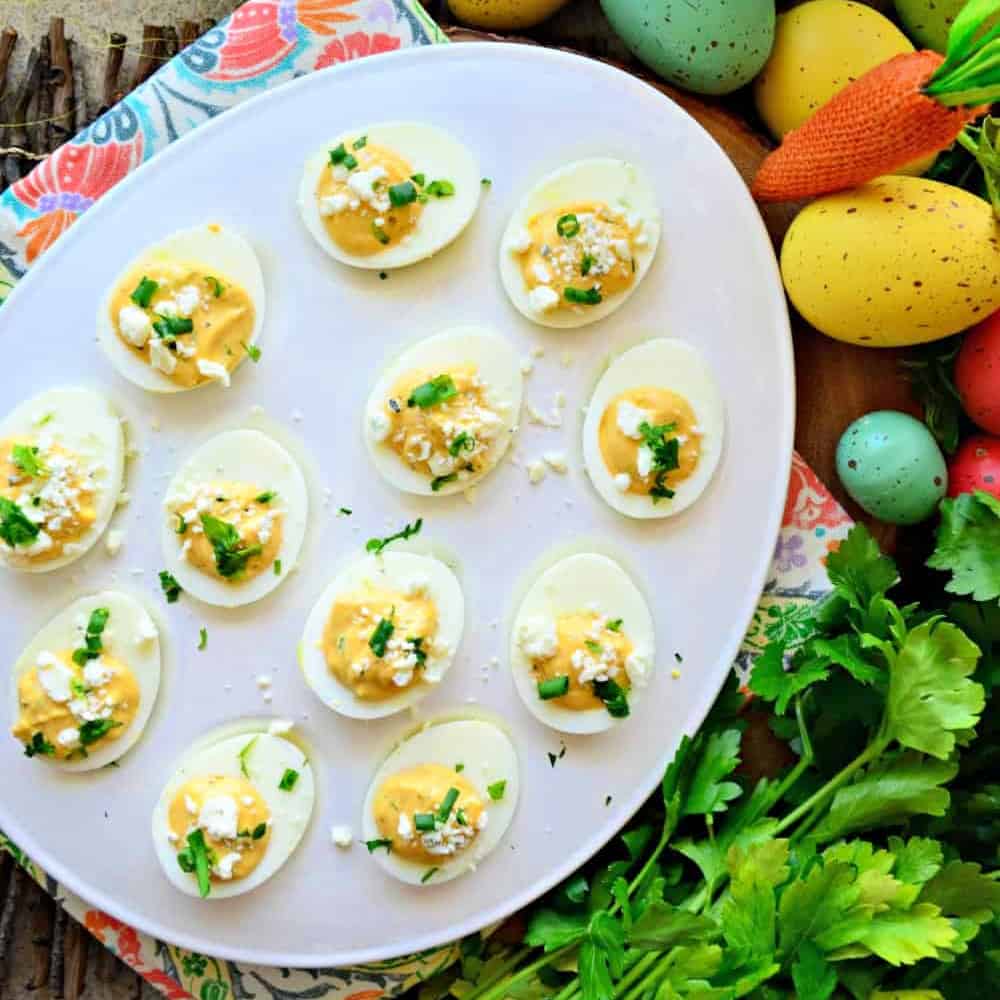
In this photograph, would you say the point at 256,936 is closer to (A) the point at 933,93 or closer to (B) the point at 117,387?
(B) the point at 117,387

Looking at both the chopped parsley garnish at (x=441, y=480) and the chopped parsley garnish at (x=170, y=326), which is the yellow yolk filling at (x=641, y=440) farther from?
the chopped parsley garnish at (x=170, y=326)

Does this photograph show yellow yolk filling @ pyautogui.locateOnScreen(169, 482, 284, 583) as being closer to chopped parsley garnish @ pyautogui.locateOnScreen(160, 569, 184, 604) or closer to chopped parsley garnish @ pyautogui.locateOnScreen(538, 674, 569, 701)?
chopped parsley garnish @ pyautogui.locateOnScreen(160, 569, 184, 604)

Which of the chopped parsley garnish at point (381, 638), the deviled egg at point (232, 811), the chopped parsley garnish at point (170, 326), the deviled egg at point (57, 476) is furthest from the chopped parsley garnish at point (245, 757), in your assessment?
the chopped parsley garnish at point (170, 326)

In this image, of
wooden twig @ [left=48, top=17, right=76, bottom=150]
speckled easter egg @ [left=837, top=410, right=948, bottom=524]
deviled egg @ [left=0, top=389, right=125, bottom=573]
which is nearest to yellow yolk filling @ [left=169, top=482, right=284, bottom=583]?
deviled egg @ [left=0, top=389, right=125, bottom=573]

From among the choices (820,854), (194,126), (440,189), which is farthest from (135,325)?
(820,854)

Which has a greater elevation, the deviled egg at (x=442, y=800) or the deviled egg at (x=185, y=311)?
the deviled egg at (x=185, y=311)

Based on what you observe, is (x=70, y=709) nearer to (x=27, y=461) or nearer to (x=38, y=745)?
(x=38, y=745)
